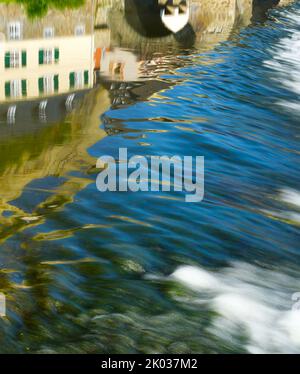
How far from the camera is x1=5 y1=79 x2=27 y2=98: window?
18.1 metres

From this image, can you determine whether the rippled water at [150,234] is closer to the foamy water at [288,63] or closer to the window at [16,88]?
the window at [16,88]

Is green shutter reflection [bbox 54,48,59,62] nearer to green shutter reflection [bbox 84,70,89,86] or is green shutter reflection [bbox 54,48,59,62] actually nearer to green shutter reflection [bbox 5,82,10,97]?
green shutter reflection [bbox 84,70,89,86]

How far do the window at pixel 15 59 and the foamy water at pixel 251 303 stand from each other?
1189 cm

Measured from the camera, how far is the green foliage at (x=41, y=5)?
23.6 m

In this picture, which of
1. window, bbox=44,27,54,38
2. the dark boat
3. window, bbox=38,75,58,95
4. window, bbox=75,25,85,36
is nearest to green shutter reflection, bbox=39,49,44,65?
window, bbox=38,75,58,95

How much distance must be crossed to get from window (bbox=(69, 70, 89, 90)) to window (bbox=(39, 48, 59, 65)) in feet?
3.44

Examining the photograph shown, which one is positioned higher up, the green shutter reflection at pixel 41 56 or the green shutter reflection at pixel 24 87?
the green shutter reflection at pixel 24 87

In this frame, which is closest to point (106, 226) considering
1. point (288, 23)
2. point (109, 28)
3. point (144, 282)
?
point (144, 282)

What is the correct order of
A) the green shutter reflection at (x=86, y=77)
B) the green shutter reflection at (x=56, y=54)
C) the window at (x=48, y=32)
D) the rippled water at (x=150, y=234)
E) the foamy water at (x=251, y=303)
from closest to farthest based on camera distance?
the rippled water at (x=150, y=234) → the foamy water at (x=251, y=303) → the green shutter reflection at (x=86, y=77) → the green shutter reflection at (x=56, y=54) → the window at (x=48, y=32)

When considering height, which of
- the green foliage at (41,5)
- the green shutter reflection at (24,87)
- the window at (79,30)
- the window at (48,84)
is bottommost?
the window at (79,30)

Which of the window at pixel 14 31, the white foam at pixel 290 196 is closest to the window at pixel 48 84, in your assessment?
the window at pixel 14 31

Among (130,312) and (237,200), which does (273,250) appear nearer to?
(237,200)

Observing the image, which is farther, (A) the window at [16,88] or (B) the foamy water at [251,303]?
(A) the window at [16,88]

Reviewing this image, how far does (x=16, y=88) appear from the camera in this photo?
736 inches
